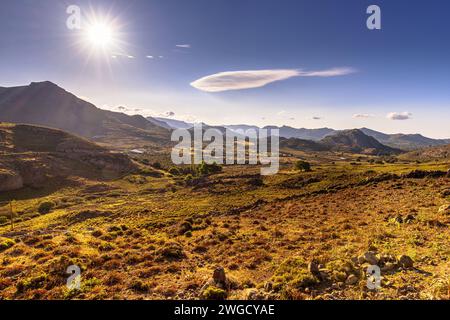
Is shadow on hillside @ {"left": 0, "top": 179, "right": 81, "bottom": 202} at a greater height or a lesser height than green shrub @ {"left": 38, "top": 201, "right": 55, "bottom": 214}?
greater

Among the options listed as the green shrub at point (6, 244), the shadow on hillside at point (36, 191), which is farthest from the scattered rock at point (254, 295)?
the shadow on hillside at point (36, 191)

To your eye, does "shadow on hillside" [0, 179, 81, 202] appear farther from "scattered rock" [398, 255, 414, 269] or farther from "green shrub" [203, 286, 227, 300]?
"scattered rock" [398, 255, 414, 269]

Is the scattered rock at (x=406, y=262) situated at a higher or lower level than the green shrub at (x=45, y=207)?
higher

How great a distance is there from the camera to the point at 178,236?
104 feet

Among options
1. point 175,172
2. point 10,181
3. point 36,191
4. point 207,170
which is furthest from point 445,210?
point 175,172

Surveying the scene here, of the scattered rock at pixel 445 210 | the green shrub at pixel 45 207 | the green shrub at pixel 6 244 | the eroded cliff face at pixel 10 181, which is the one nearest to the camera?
the green shrub at pixel 6 244

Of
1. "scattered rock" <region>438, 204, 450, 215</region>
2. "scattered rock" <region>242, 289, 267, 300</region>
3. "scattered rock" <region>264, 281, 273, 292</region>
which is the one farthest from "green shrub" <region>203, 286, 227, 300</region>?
"scattered rock" <region>438, 204, 450, 215</region>

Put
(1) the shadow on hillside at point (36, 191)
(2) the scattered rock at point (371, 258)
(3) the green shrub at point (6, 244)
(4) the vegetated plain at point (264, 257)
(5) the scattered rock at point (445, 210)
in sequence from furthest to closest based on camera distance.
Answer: (1) the shadow on hillside at point (36, 191) < (5) the scattered rock at point (445, 210) < (3) the green shrub at point (6, 244) < (2) the scattered rock at point (371, 258) < (4) the vegetated plain at point (264, 257)

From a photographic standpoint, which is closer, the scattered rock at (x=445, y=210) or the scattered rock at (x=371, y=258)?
the scattered rock at (x=371, y=258)

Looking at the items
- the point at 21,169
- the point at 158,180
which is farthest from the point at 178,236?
the point at 21,169

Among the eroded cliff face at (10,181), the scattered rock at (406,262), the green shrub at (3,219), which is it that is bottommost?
the green shrub at (3,219)

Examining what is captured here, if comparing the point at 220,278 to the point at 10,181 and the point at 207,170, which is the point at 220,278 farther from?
the point at 207,170

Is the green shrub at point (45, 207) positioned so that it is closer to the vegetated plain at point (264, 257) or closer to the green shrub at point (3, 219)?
the green shrub at point (3, 219)
